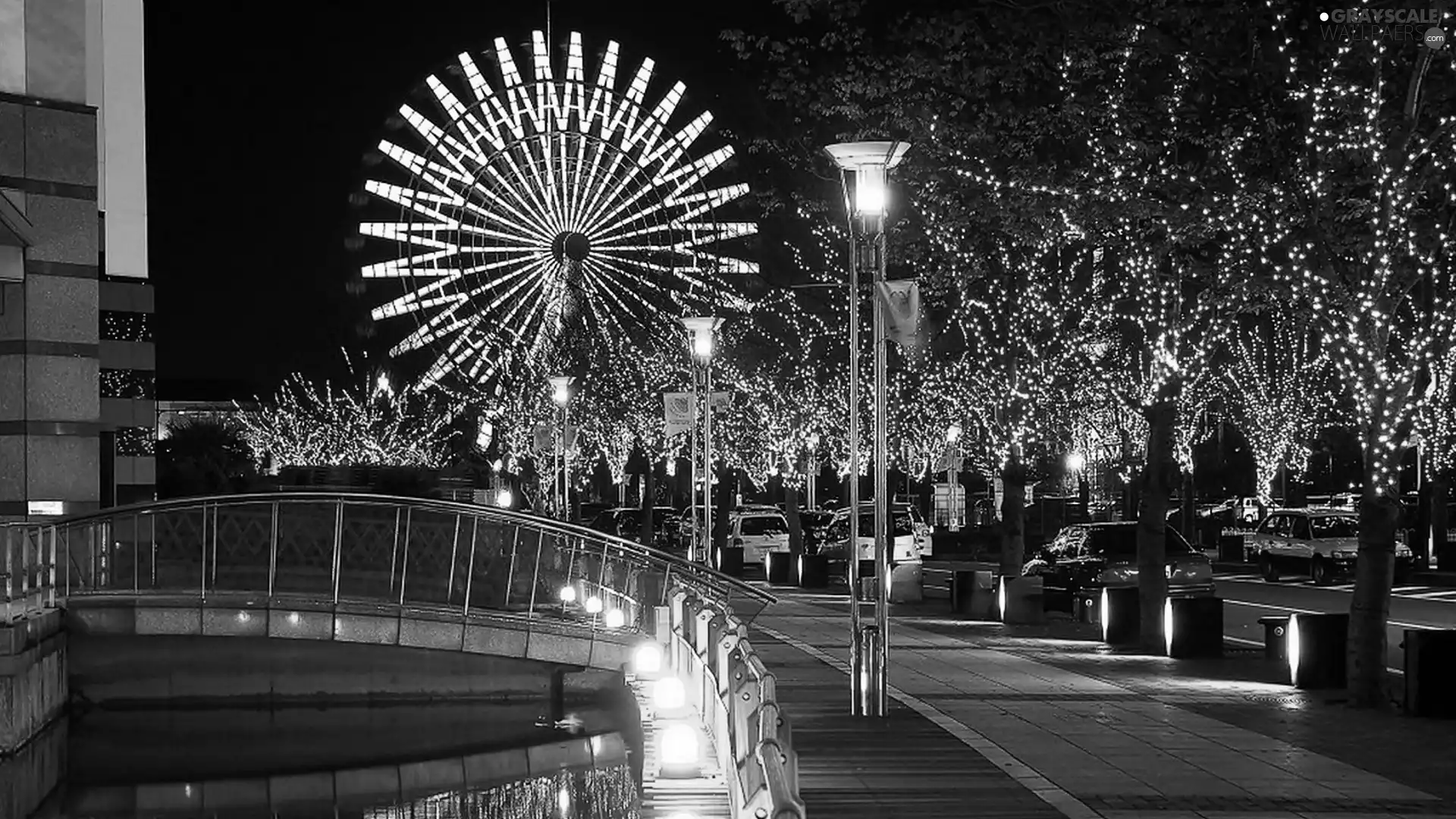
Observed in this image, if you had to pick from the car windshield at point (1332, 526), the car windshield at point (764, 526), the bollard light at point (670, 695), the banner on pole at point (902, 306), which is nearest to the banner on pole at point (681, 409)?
the banner on pole at point (902, 306)

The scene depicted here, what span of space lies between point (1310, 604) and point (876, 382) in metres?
20.8

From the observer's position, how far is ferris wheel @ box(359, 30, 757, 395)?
60.3 meters

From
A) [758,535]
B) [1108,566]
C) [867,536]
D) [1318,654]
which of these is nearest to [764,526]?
[758,535]

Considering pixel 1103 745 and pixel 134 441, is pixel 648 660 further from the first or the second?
pixel 134 441

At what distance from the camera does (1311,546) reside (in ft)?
150

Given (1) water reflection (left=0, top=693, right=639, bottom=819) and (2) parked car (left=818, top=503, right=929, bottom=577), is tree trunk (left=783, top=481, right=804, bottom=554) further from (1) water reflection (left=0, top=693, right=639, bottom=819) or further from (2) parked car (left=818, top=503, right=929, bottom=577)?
(1) water reflection (left=0, top=693, right=639, bottom=819)

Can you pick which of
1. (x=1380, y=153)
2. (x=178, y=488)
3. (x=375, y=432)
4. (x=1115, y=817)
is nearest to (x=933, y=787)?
(x=1115, y=817)

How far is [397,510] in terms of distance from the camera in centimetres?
2656

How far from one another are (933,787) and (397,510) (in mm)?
13959

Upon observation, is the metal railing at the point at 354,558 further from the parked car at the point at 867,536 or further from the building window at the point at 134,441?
the parked car at the point at 867,536

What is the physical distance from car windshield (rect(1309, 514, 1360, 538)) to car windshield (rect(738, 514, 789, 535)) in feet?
51.8

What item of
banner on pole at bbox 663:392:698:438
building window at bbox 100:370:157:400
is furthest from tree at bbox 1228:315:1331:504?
building window at bbox 100:370:157:400

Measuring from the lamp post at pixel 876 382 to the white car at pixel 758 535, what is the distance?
35.7 metres

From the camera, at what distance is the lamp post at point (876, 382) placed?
18.2 meters
